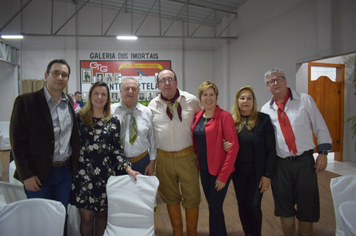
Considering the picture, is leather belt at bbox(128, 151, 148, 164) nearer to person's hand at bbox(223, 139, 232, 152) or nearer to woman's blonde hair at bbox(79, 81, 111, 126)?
woman's blonde hair at bbox(79, 81, 111, 126)

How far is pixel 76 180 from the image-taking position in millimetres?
1891

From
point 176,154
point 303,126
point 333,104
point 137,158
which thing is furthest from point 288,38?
point 137,158

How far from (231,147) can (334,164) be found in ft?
16.1

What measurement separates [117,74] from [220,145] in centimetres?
742

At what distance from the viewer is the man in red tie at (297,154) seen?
218 cm

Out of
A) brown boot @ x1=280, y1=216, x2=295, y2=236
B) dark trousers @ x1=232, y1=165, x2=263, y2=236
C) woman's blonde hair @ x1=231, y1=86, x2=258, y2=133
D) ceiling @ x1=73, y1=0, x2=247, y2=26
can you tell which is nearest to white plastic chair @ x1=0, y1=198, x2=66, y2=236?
dark trousers @ x1=232, y1=165, x2=263, y2=236

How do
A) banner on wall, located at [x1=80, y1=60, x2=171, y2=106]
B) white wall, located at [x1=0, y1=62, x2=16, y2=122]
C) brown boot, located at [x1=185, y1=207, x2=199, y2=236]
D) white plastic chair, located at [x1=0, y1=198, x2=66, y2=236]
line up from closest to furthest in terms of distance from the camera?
white plastic chair, located at [x1=0, y1=198, x2=66, y2=236] → brown boot, located at [x1=185, y1=207, x2=199, y2=236] → white wall, located at [x1=0, y1=62, x2=16, y2=122] → banner on wall, located at [x1=80, y1=60, x2=171, y2=106]

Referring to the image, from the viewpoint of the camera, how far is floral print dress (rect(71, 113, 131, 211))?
74.2 inches

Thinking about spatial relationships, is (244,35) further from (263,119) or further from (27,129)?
(27,129)

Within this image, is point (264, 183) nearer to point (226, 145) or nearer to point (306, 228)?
point (226, 145)

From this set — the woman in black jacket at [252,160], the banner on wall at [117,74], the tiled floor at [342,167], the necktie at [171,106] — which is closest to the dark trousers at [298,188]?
the woman in black jacket at [252,160]

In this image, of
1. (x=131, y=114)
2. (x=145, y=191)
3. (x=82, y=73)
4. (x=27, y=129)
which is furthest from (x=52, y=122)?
(x=82, y=73)

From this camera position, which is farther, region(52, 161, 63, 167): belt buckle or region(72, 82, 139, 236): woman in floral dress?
region(72, 82, 139, 236): woman in floral dress

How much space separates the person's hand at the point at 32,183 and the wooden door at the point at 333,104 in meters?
6.08
